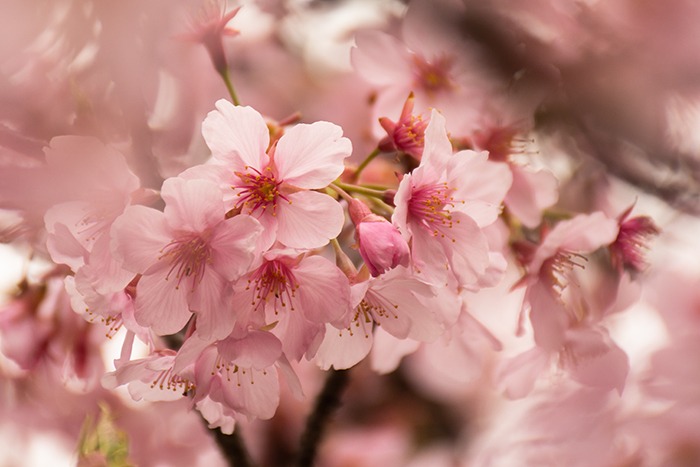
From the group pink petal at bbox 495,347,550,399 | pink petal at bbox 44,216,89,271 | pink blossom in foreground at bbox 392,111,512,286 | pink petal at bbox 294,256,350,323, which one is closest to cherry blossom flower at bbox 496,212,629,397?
pink petal at bbox 495,347,550,399

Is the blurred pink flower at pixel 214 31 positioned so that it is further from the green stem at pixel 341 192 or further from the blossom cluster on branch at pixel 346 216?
the green stem at pixel 341 192

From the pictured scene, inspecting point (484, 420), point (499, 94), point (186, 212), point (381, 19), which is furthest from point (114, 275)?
point (484, 420)

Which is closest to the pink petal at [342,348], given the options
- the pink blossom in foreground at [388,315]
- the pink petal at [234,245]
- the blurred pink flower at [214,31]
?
the pink blossom in foreground at [388,315]

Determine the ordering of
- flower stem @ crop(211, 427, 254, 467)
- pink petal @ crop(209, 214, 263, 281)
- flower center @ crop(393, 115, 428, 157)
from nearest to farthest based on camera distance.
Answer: pink petal @ crop(209, 214, 263, 281), flower center @ crop(393, 115, 428, 157), flower stem @ crop(211, 427, 254, 467)

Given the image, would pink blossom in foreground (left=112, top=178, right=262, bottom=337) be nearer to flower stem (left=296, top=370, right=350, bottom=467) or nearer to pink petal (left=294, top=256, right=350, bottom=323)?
pink petal (left=294, top=256, right=350, bottom=323)

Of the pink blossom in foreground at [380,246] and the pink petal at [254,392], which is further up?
the pink blossom in foreground at [380,246]

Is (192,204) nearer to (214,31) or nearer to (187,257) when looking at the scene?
(187,257)

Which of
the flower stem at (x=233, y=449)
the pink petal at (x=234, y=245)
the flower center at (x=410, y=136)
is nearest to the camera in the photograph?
the pink petal at (x=234, y=245)
